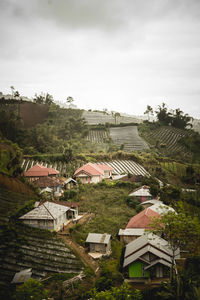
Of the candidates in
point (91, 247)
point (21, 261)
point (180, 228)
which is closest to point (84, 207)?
point (91, 247)

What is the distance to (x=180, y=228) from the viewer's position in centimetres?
1163

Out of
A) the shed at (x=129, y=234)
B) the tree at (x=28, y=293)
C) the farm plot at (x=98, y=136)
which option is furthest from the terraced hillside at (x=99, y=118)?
the tree at (x=28, y=293)

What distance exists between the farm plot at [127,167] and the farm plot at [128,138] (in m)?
7.95

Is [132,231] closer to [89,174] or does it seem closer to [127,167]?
[89,174]

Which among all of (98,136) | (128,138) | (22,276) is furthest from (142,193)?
(98,136)

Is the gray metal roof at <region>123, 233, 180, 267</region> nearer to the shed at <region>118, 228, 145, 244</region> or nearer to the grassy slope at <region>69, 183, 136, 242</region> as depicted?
the shed at <region>118, 228, 145, 244</region>

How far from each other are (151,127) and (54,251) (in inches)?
2019

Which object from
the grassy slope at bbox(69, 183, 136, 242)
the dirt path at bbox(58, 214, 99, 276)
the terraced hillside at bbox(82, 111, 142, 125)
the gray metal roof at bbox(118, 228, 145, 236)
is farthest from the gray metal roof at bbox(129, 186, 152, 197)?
the terraced hillside at bbox(82, 111, 142, 125)

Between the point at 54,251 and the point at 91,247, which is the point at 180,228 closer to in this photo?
the point at 91,247

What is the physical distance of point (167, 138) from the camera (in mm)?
56719

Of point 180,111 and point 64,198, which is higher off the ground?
point 180,111

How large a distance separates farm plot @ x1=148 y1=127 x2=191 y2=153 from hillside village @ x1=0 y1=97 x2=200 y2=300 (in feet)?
18.9

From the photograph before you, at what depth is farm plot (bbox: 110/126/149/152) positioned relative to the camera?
50344 millimetres

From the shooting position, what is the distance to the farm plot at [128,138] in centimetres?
5034
